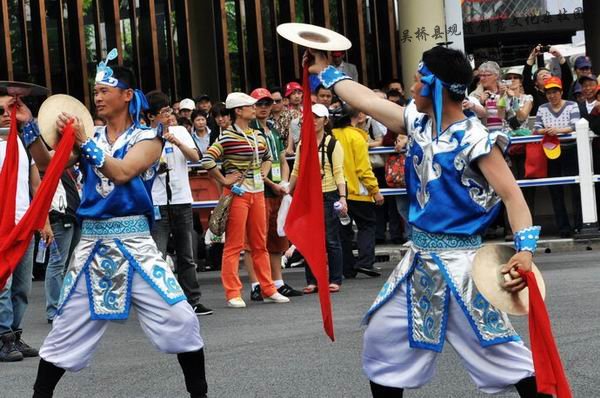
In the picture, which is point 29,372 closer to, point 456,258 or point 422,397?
point 422,397

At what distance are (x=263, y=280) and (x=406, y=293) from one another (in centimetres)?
606

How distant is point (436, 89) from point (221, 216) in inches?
232

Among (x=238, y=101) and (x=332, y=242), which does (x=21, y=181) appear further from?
(x=332, y=242)

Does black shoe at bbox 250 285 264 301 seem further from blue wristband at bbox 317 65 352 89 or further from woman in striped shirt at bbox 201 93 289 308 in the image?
blue wristband at bbox 317 65 352 89

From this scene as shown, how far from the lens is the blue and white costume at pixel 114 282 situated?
6285 millimetres

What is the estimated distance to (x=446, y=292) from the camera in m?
5.36

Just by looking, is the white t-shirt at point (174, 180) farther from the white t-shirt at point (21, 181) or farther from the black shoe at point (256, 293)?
the white t-shirt at point (21, 181)

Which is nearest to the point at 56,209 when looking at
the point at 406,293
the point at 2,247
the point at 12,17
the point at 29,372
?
the point at 29,372

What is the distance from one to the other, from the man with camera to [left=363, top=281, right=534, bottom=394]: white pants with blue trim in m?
10.1

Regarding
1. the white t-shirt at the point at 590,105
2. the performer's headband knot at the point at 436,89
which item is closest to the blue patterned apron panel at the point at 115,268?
the performer's headband knot at the point at 436,89

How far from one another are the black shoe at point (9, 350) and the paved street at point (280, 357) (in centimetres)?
11

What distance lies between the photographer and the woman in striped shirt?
11.1 metres

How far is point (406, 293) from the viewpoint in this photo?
5.45 m

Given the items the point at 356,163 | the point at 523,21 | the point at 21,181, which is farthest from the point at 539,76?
the point at 523,21
